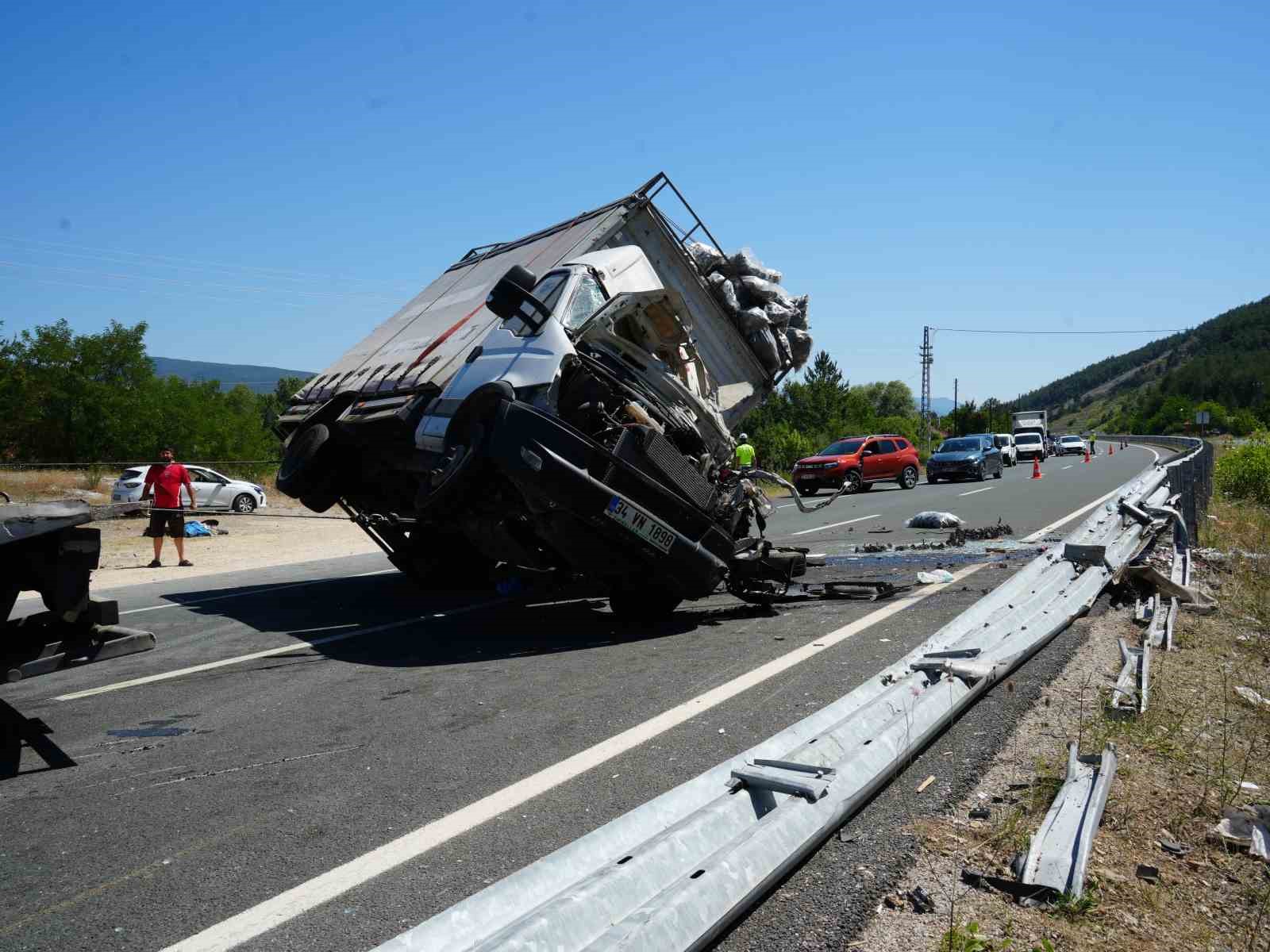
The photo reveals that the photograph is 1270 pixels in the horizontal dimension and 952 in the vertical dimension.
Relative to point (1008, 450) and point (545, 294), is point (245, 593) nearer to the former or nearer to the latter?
point (545, 294)

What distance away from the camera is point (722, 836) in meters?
Answer: 2.84

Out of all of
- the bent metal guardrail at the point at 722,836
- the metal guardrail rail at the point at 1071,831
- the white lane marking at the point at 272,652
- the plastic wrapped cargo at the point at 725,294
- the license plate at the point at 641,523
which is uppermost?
the plastic wrapped cargo at the point at 725,294

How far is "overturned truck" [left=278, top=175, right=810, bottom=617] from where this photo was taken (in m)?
6.89

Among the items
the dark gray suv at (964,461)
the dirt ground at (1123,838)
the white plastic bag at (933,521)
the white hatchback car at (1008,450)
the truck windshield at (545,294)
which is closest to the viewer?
the dirt ground at (1123,838)

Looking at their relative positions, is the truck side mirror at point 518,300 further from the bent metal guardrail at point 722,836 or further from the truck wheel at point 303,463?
the bent metal guardrail at point 722,836

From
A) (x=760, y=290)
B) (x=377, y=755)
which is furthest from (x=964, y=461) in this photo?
(x=377, y=755)

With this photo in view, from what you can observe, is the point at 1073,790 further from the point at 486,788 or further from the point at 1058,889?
the point at 486,788

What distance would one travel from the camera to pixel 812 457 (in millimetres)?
27953

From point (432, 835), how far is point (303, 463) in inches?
229

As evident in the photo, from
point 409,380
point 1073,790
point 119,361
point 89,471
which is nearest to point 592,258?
point 409,380

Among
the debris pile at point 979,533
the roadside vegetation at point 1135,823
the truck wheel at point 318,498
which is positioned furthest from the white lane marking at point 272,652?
the debris pile at point 979,533

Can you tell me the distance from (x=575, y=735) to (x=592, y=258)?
14.0 ft

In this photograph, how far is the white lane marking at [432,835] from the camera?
312 centimetres

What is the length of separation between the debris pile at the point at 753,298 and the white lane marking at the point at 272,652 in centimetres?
351
